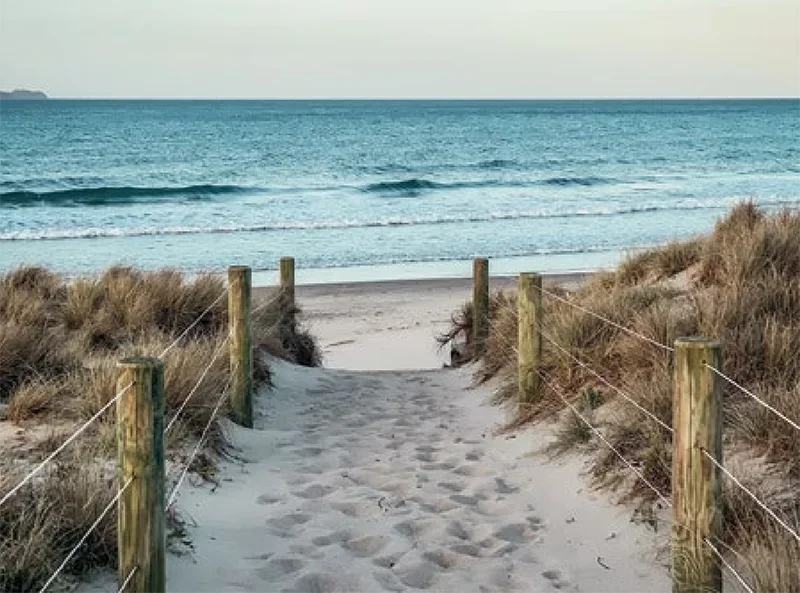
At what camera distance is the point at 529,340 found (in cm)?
851

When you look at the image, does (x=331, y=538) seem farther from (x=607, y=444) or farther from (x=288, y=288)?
(x=288, y=288)

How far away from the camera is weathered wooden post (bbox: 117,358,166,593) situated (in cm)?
427

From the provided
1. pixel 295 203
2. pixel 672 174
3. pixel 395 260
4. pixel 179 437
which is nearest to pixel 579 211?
pixel 295 203

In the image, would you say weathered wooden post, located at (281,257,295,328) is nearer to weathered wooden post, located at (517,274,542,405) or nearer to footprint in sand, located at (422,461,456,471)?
weathered wooden post, located at (517,274,542,405)

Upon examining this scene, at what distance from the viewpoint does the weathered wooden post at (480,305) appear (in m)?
11.6

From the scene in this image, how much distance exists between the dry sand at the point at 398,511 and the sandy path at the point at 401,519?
10 mm

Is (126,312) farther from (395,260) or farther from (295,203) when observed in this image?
(295,203)

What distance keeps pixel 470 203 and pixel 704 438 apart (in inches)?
1234

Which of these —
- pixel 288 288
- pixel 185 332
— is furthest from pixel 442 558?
pixel 288 288

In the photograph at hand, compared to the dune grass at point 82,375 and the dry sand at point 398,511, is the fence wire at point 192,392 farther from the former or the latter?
the dry sand at point 398,511

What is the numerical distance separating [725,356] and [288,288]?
603cm

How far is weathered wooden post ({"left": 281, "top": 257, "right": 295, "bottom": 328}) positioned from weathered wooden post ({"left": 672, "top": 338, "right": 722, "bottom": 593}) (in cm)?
770

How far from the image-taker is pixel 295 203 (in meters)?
35.5

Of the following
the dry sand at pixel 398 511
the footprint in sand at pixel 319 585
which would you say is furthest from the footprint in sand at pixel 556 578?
the footprint in sand at pixel 319 585
